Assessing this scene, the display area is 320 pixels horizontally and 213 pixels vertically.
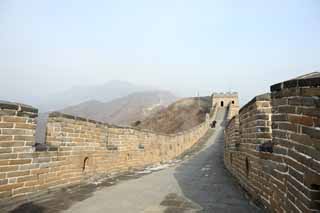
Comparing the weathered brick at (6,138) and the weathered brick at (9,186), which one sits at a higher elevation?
the weathered brick at (6,138)

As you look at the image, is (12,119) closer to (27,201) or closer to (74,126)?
(27,201)

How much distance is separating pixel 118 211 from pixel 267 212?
7.41ft

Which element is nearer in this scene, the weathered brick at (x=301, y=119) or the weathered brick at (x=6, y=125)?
the weathered brick at (x=301, y=119)

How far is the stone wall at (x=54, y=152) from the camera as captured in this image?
4770 millimetres

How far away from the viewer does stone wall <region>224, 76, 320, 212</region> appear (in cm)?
264

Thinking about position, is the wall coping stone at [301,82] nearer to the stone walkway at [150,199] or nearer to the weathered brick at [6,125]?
the stone walkway at [150,199]

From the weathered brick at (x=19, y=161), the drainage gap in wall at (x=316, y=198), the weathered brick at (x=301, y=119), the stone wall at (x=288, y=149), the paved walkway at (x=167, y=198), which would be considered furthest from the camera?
the weathered brick at (x=19, y=161)

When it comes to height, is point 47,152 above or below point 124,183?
above

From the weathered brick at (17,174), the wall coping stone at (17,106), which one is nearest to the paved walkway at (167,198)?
the weathered brick at (17,174)

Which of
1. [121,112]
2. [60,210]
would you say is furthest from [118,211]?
[121,112]

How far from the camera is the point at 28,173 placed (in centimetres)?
518

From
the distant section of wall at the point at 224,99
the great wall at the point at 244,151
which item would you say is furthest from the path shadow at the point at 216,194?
the distant section of wall at the point at 224,99

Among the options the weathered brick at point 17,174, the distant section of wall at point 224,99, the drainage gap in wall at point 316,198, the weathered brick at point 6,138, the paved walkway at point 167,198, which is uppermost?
the distant section of wall at point 224,99

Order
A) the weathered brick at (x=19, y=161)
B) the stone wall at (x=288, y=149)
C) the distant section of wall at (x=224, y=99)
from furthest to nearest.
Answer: the distant section of wall at (x=224, y=99) < the weathered brick at (x=19, y=161) < the stone wall at (x=288, y=149)
